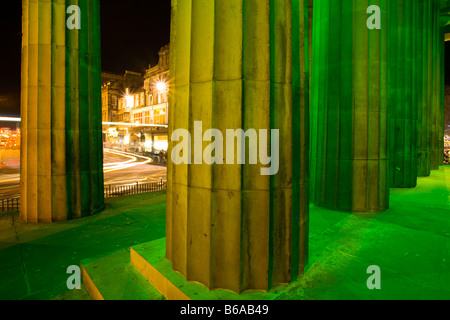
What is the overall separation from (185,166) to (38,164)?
20.7 feet

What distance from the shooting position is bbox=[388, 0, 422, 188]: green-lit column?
12055mm

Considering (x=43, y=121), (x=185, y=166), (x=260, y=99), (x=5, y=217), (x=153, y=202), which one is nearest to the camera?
(x=260, y=99)

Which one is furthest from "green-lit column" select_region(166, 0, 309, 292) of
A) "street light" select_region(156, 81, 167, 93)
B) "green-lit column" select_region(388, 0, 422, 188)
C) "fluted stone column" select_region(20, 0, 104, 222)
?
"street light" select_region(156, 81, 167, 93)

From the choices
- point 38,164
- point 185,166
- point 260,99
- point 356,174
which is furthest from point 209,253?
point 38,164

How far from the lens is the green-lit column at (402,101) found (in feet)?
39.5

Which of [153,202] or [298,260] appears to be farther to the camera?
[153,202]

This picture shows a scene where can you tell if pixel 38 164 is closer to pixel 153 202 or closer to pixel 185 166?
pixel 153 202

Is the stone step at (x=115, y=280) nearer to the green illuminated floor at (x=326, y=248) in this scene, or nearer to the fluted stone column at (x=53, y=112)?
the green illuminated floor at (x=326, y=248)

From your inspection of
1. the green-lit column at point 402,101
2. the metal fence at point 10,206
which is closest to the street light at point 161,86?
the metal fence at point 10,206

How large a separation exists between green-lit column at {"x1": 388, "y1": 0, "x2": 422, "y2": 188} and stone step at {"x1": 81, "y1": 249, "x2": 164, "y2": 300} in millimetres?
12086

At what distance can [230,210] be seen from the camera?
3160 millimetres

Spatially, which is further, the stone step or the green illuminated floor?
the green illuminated floor

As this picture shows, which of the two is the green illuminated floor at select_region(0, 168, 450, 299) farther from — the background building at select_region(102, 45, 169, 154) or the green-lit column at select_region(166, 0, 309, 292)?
the background building at select_region(102, 45, 169, 154)

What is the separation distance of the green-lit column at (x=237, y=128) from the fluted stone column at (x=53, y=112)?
5774 mm
